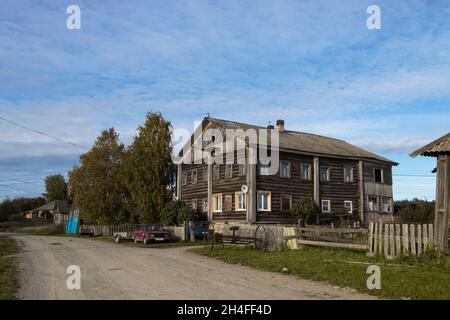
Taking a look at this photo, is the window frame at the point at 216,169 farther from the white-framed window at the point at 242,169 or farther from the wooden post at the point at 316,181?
the wooden post at the point at 316,181

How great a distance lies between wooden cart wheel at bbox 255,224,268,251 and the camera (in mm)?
21547

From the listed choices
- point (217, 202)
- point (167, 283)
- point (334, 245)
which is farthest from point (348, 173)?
point (167, 283)

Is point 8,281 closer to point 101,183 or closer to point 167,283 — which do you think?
point 167,283

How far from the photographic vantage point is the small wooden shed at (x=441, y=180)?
14.9 metres

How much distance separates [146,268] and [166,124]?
3066 cm

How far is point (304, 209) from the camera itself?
35.2m

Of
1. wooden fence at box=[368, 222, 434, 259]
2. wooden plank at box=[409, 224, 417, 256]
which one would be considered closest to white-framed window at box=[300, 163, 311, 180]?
wooden fence at box=[368, 222, 434, 259]

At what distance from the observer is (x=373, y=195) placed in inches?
1619

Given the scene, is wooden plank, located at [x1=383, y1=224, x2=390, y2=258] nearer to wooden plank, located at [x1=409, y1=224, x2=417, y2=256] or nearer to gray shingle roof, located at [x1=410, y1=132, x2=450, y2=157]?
wooden plank, located at [x1=409, y1=224, x2=417, y2=256]

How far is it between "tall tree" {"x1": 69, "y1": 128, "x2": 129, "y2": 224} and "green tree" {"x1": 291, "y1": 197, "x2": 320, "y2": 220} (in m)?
21.2

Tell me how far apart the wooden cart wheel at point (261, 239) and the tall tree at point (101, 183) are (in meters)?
29.5

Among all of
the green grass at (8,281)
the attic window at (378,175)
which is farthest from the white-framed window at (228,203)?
the green grass at (8,281)

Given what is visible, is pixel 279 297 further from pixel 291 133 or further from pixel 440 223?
pixel 291 133
